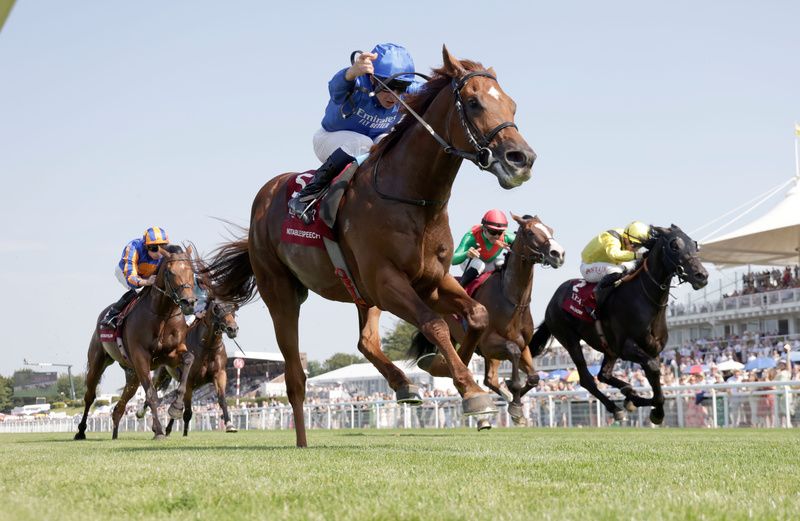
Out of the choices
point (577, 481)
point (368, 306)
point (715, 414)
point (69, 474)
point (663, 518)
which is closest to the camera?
point (663, 518)

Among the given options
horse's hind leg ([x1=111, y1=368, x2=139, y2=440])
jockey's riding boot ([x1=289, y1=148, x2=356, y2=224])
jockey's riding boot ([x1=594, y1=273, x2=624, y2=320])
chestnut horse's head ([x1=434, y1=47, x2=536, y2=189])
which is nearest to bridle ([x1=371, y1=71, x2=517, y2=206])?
chestnut horse's head ([x1=434, y1=47, x2=536, y2=189])

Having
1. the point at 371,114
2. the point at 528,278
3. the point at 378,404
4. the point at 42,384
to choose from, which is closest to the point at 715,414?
the point at 528,278

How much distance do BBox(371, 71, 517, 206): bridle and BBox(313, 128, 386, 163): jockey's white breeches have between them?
2.42 feet

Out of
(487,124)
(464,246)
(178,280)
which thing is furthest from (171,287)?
(487,124)

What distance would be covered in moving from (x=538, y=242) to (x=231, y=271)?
4.20m

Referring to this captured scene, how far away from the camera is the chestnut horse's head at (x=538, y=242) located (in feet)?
37.6

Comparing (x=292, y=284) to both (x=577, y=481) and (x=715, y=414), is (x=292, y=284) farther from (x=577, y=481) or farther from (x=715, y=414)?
(x=715, y=414)

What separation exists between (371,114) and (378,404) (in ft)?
59.1

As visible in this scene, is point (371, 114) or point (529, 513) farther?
point (371, 114)

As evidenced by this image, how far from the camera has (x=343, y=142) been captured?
744cm

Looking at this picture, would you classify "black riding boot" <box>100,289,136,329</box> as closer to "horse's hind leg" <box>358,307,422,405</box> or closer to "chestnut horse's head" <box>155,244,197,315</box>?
"chestnut horse's head" <box>155,244,197,315</box>

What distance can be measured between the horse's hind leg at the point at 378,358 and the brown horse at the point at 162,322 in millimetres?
5597

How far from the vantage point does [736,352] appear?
119 feet

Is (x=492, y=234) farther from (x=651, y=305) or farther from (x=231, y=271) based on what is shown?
(x=231, y=271)
